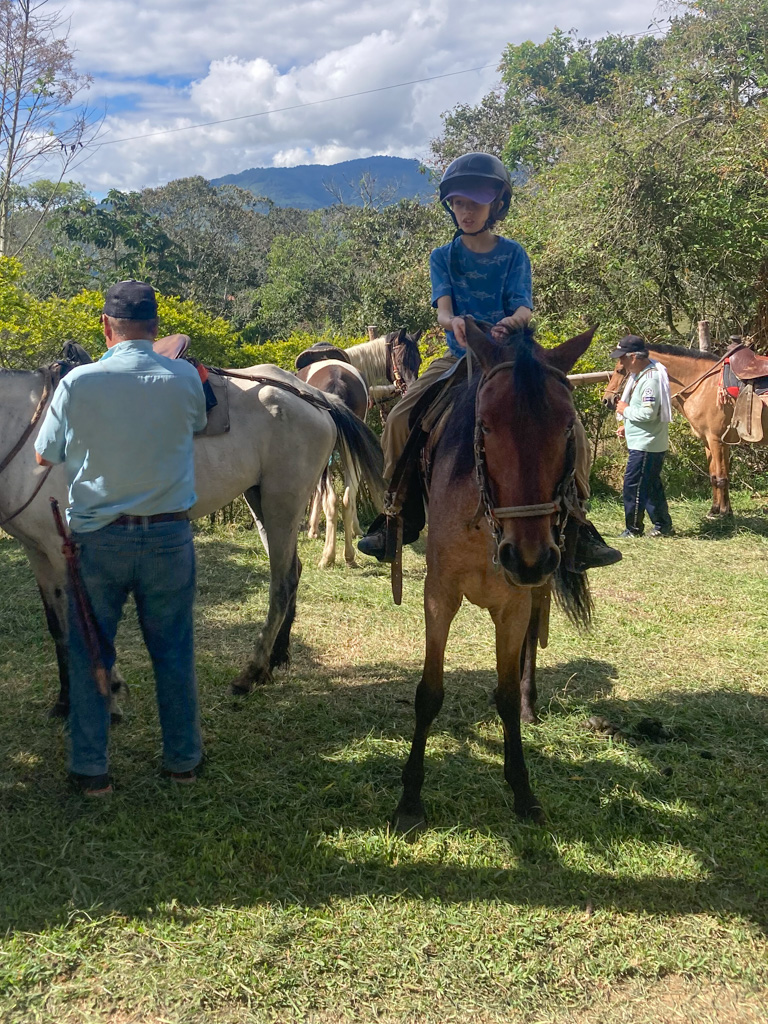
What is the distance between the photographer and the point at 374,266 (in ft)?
76.4

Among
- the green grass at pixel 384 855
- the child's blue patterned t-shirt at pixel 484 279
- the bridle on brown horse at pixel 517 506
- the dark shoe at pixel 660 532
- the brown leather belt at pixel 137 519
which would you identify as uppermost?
the child's blue patterned t-shirt at pixel 484 279

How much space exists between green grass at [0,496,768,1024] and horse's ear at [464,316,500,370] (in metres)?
2.06

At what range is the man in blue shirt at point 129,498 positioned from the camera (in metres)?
3.14

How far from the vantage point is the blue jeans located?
328 centimetres

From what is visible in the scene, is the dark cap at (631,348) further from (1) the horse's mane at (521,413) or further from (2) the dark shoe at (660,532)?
(1) the horse's mane at (521,413)

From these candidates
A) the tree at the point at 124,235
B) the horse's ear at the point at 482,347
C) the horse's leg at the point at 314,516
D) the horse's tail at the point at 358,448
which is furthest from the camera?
the tree at the point at 124,235

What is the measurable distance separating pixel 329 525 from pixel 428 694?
4559 millimetres

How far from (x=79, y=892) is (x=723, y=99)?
1567cm

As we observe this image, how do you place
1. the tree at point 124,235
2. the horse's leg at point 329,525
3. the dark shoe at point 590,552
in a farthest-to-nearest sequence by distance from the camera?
the tree at point 124,235 → the horse's leg at point 329,525 → the dark shoe at point 590,552

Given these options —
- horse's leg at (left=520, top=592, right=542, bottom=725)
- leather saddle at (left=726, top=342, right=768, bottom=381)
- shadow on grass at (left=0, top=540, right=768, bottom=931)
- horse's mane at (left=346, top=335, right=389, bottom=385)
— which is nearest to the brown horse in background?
leather saddle at (left=726, top=342, right=768, bottom=381)

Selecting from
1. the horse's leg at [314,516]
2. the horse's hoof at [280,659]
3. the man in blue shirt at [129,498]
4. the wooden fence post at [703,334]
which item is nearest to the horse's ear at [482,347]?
the man in blue shirt at [129,498]

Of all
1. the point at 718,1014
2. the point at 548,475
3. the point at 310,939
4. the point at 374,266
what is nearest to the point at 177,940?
the point at 310,939

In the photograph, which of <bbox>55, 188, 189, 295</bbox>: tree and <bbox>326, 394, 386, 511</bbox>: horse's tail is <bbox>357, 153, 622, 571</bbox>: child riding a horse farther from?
<bbox>55, 188, 189, 295</bbox>: tree

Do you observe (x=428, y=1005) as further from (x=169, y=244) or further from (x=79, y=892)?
(x=169, y=244)
